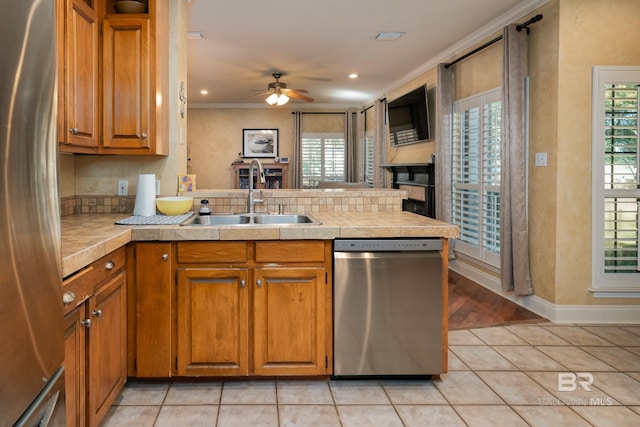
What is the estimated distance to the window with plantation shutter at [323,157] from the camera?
31.7 ft

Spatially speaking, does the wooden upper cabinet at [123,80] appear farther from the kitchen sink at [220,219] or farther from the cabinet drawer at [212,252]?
the cabinet drawer at [212,252]

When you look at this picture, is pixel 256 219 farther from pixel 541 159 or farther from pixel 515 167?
pixel 541 159

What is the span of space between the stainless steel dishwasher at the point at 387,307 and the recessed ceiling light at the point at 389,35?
122 inches

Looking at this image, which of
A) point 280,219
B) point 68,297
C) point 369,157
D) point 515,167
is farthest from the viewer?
point 369,157

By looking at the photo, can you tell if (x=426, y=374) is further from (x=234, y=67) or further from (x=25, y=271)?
(x=234, y=67)

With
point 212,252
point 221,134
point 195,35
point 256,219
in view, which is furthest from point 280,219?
point 221,134

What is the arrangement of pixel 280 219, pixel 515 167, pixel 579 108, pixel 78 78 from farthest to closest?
1. pixel 515 167
2. pixel 579 108
3. pixel 280 219
4. pixel 78 78

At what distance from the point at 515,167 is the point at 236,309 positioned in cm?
272

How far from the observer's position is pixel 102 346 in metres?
1.97

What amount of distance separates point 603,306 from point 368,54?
3713 mm

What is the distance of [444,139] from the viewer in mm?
5441

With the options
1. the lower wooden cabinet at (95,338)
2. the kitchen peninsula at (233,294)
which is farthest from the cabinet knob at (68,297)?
the kitchen peninsula at (233,294)

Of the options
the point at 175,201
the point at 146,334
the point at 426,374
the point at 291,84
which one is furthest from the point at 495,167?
the point at 291,84

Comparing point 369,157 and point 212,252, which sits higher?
point 369,157
